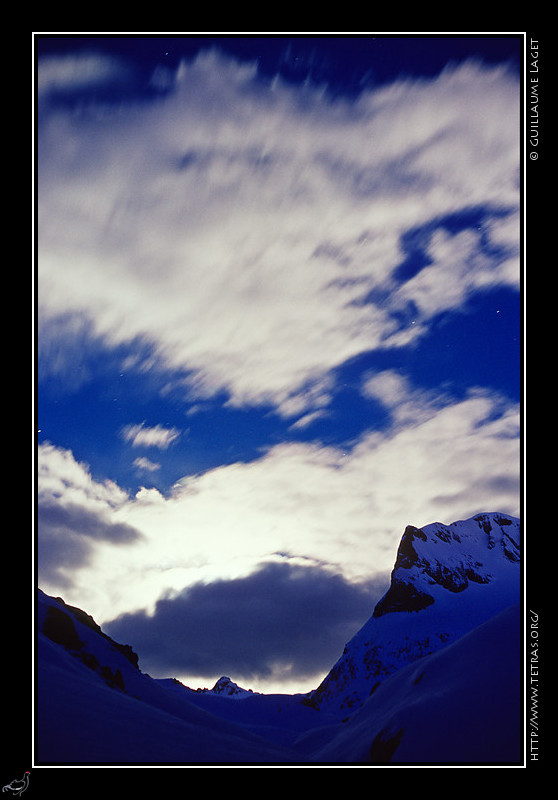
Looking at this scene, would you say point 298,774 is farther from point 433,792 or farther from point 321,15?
point 321,15

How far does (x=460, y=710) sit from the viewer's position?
2541cm

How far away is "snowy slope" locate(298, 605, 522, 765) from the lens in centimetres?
2233

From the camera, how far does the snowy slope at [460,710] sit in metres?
22.3
